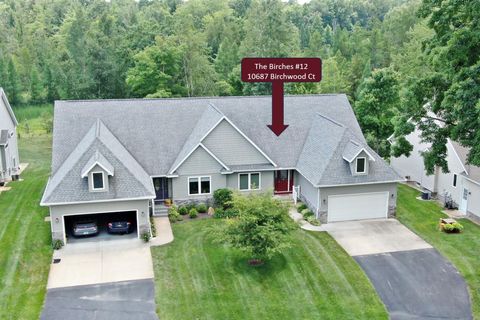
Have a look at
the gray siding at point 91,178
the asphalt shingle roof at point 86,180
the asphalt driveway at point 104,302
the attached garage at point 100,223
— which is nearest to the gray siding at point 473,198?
the asphalt shingle roof at point 86,180

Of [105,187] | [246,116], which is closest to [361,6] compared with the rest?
[246,116]

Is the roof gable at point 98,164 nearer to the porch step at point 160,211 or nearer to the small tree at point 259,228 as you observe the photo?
the porch step at point 160,211

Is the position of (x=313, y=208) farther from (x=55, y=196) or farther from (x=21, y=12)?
(x=21, y=12)

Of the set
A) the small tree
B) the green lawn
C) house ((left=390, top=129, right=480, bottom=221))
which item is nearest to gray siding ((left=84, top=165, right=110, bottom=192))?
the small tree

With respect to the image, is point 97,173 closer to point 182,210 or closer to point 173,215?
point 173,215

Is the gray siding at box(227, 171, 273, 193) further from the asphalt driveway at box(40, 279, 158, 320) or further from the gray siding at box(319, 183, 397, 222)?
the asphalt driveway at box(40, 279, 158, 320)

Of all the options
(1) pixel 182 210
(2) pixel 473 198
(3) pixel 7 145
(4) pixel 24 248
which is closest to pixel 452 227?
(2) pixel 473 198
